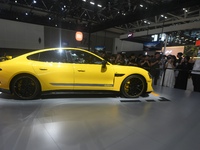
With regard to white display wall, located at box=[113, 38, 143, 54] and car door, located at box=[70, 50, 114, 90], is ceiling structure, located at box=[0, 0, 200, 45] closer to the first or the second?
white display wall, located at box=[113, 38, 143, 54]

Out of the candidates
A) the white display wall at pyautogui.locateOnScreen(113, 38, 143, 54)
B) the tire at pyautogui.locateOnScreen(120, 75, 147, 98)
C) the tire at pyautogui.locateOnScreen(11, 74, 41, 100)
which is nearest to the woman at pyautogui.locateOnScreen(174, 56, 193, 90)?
the tire at pyautogui.locateOnScreen(120, 75, 147, 98)

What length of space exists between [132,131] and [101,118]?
55cm

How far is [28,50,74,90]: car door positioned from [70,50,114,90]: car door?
15cm

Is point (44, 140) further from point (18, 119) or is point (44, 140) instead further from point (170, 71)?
point (170, 71)

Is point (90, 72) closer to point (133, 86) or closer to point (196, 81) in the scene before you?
point (133, 86)

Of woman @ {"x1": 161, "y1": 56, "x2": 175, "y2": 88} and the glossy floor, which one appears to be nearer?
the glossy floor

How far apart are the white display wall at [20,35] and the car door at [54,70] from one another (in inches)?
427

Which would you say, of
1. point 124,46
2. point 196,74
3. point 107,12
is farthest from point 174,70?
point 124,46

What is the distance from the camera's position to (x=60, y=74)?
3.00m

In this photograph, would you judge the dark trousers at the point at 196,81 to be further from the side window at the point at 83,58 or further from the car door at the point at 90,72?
the side window at the point at 83,58

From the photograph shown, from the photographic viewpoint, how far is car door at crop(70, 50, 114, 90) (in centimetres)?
309

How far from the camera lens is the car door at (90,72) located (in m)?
3.09

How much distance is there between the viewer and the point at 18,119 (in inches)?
84.0

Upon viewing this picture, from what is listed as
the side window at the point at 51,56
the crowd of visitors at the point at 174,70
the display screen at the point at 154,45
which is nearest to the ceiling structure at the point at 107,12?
the display screen at the point at 154,45
